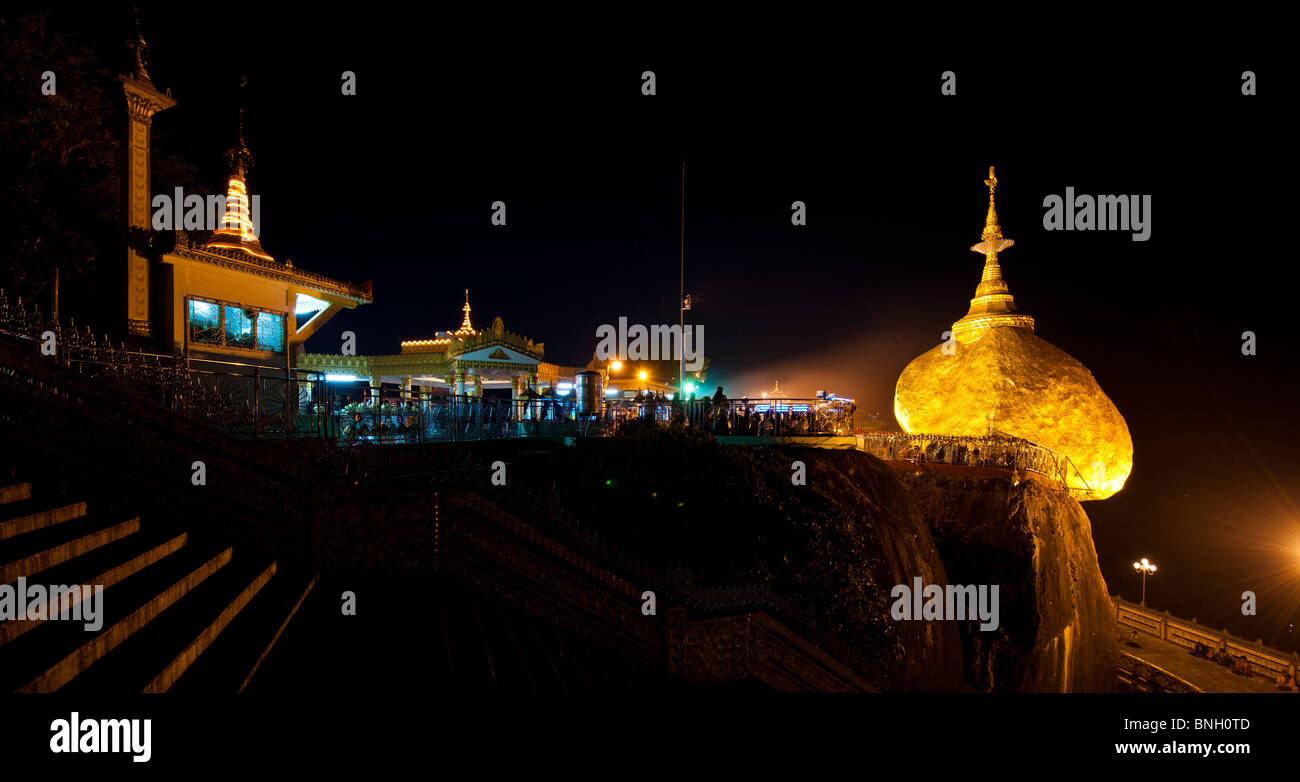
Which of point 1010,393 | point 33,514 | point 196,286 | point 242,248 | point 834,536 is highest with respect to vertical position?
point 242,248

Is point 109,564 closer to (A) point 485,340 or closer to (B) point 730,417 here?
(B) point 730,417

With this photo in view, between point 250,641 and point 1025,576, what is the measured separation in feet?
56.6

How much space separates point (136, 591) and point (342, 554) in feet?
6.09

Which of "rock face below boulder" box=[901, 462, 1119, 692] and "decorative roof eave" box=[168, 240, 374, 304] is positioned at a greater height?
"decorative roof eave" box=[168, 240, 374, 304]

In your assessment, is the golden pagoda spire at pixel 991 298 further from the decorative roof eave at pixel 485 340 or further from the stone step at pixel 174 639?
the stone step at pixel 174 639

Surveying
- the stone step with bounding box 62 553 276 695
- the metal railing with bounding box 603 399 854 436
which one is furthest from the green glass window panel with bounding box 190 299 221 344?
the stone step with bounding box 62 553 276 695

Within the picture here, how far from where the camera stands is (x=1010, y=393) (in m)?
21.8

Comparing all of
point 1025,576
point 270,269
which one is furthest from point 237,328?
point 1025,576

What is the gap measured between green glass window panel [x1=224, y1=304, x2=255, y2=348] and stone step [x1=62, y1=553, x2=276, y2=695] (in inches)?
532

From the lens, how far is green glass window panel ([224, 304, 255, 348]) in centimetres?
1522

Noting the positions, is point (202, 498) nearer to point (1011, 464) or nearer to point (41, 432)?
point (41, 432)

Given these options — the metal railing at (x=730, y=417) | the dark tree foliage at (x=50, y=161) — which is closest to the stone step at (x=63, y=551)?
the metal railing at (x=730, y=417)

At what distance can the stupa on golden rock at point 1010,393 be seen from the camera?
69.0 ft

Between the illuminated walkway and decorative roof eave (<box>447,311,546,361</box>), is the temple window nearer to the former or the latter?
decorative roof eave (<box>447,311,546,361</box>)
